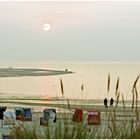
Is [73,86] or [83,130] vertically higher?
[73,86]

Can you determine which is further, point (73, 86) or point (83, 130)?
point (73, 86)

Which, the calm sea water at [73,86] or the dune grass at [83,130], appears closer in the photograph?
the dune grass at [83,130]

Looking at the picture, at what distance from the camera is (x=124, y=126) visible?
3.39 m

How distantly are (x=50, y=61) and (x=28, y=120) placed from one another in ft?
463

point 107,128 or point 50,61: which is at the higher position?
point 50,61

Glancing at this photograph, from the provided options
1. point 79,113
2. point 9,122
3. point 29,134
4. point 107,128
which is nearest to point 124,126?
point 107,128

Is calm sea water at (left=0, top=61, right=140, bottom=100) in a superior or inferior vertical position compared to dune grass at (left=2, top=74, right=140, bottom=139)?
superior

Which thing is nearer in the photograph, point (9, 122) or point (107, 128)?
point (107, 128)

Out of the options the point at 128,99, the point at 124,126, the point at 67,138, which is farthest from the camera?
the point at 128,99

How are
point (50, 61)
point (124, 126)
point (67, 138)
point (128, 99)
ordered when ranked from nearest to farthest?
point (67, 138) < point (124, 126) < point (128, 99) < point (50, 61)

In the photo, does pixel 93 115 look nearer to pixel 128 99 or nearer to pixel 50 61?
pixel 128 99

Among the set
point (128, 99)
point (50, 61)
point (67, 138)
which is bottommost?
point (67, 138)

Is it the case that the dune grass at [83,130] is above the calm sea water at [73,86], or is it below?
below

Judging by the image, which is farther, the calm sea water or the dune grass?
the calm sea water
